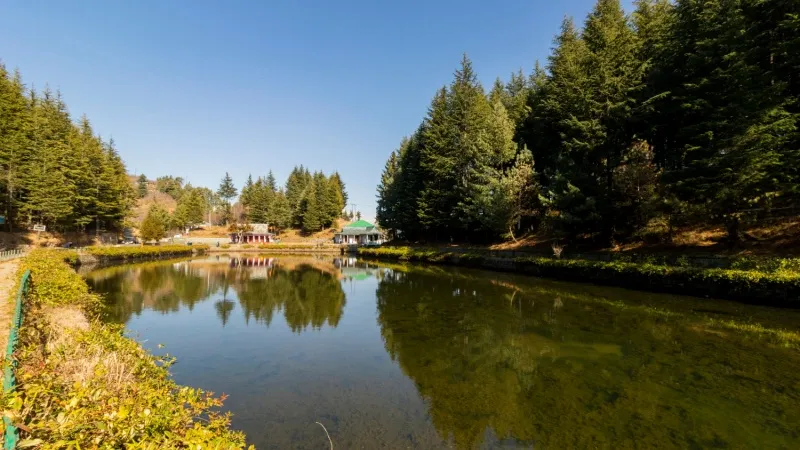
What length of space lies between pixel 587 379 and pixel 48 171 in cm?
5616

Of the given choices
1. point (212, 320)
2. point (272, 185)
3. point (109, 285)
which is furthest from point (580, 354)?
point (272, 185)

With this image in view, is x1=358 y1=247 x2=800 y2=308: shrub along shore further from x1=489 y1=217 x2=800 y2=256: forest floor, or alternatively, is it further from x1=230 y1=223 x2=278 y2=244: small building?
x1=230 y1=223 x2=278 y2=244: small building

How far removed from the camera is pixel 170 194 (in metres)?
148

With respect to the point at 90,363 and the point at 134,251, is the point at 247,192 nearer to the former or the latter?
the point at 134,251

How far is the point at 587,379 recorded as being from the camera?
26.6ft

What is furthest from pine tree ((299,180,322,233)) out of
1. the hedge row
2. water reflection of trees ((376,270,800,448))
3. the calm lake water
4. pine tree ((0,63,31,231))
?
water reflection of trees ((376,270,800,448))

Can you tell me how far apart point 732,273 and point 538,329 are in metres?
10.8

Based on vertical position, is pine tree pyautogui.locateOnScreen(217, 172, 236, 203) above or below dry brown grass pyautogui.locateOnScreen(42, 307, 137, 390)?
above

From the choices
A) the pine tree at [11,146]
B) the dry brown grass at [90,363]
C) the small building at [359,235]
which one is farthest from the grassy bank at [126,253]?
the dry brown grass at [90,363]

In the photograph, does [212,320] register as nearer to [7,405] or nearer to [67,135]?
[7,405]

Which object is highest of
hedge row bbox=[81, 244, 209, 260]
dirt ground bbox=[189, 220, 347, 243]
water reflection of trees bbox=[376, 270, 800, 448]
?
dirt ground bbox=[189, 220, 347, 243]

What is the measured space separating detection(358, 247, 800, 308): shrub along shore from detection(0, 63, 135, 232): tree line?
4827 cm

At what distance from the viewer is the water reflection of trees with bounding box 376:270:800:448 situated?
5930 millimetres

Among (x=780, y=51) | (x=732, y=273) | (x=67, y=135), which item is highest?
(x=67, y=135)
